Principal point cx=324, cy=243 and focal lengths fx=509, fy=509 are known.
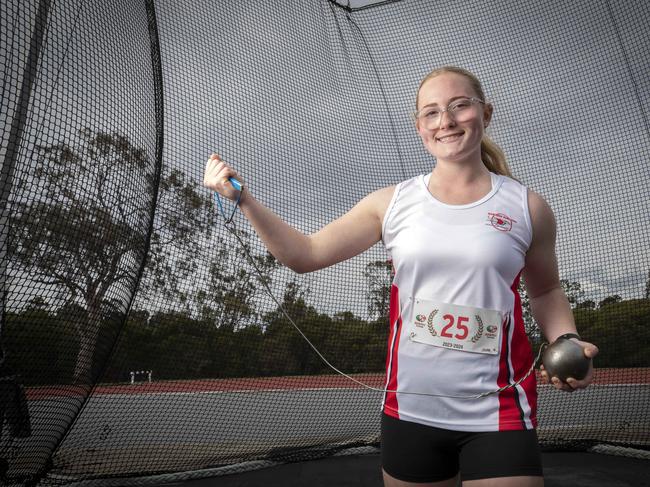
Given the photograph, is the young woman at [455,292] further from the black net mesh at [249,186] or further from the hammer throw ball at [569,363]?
the black net mesh at [249,186]

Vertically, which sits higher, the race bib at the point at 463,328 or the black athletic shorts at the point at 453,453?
the race bib at the point at 463,328

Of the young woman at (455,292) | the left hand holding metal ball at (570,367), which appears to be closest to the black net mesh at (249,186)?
the young woman at (455,292)

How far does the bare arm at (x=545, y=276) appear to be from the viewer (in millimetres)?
1264

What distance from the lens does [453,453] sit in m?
1.19

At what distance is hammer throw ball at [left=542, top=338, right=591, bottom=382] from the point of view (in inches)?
44.4

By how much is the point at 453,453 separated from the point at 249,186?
2.87 meters

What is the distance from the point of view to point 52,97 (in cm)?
239

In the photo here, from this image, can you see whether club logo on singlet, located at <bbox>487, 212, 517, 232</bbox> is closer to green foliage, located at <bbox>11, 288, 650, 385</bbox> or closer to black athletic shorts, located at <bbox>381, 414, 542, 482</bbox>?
black athletic shorts, located at <bbox>381, 414, 542, 482</bbox>

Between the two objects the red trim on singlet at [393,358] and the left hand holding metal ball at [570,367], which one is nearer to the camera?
the left hand holding metal ball at [570,367]

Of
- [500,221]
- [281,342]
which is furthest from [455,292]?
[281,342]

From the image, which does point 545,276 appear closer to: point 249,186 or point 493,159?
point 493,159

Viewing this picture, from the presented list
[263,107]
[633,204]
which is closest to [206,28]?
[263,107]

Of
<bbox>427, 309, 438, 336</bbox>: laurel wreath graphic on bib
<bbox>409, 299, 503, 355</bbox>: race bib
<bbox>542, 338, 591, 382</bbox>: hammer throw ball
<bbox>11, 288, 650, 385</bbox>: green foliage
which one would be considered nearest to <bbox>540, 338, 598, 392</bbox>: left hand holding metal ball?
<bbox>542, 338, 591, 382</bbox>: hammer throw ball

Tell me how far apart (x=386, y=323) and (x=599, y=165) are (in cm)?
227
